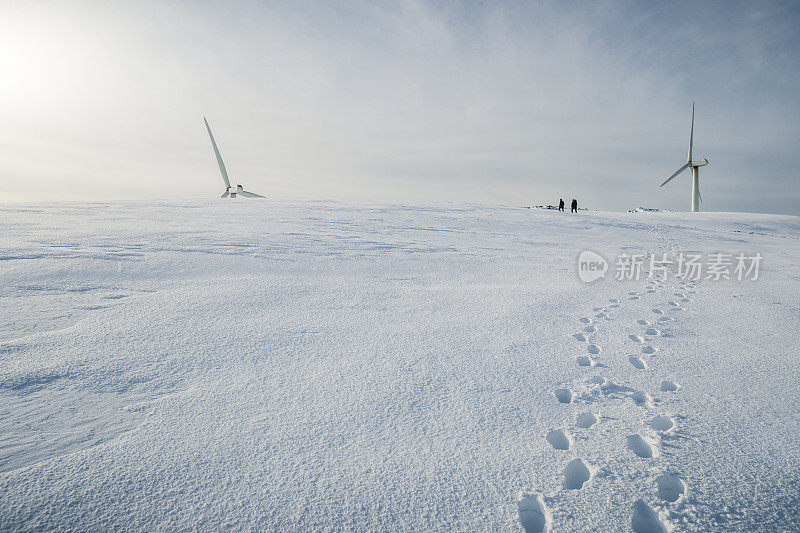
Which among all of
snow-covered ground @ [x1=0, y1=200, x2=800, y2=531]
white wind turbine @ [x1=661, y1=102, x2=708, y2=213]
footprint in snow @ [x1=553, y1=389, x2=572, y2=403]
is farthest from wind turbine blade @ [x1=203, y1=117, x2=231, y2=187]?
white wind turbine @ [x1=661, y1=102, x2=708, y2=213]

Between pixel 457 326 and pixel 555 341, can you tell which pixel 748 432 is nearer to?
pixel 555 341

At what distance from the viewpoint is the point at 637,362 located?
3158 millimetres

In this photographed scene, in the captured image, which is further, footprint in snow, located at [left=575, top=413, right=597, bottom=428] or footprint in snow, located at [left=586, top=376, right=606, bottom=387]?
footprint in snow, located at [left=586, top=376, right=606, bottom=387]

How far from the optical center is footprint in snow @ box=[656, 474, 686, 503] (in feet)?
5.98

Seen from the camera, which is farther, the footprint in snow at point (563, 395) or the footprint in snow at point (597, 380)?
the footprint in snow at point (597, 380)

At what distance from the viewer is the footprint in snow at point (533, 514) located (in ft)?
5.44

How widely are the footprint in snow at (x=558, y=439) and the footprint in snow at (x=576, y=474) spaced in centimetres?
13

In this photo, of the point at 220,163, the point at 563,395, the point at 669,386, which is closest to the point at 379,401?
the point at 563,395

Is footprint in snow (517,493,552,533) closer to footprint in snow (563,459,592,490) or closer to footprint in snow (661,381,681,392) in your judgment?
footprint in snow (563,459,592,490)

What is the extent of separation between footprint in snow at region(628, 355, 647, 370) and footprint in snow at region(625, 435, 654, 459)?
3.52 feet

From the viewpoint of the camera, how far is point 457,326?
12.2 feet

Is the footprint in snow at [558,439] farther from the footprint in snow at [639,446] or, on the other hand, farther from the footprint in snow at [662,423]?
the footprint in snow at [662,423]

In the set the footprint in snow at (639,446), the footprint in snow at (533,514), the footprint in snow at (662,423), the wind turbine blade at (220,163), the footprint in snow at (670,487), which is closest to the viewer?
the footprint in snow at (533,514)

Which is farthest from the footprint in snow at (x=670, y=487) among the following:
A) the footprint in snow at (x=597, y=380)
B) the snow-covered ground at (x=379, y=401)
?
the footprint in snow at (x=597, y=380)
